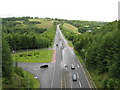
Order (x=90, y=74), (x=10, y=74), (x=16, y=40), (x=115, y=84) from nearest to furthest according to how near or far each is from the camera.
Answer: (x=115, y=84), (x=10, y=74), (x=90, y=74), (x=16, y=40)

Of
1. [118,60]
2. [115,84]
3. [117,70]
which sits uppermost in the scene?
[118,60]

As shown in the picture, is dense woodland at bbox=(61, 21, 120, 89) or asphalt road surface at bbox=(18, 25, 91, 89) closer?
dense woodland at bbox=(61, 21, 120, 89)

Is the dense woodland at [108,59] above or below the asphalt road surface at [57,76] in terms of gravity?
above

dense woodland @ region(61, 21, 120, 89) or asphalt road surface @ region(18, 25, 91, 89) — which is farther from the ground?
dense woodland @ region(61, 21, 120, 89)

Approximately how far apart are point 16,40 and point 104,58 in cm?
4904

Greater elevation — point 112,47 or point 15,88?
point 112,47

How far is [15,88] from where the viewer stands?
26.0m

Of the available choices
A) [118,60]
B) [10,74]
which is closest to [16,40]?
[10,74]

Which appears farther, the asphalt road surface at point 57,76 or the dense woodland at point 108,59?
the asphalt road surface at point 57,76

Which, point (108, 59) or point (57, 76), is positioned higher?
point (108, 59)

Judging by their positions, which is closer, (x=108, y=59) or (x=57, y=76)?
(x=108, y=59)

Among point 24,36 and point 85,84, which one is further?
point 24,36

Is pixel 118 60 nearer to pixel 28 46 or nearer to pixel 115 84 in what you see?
pixel 115 84

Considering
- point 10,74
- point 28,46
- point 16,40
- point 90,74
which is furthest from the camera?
point 28,46
